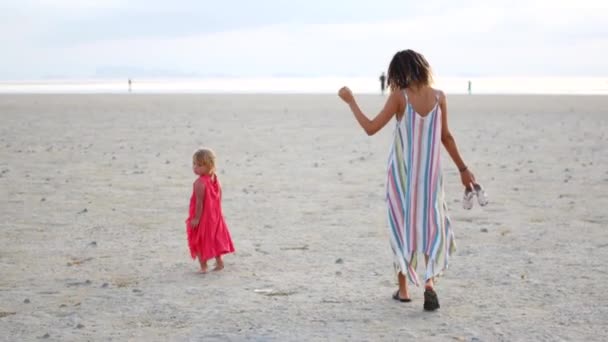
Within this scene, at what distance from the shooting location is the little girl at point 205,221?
7203mm

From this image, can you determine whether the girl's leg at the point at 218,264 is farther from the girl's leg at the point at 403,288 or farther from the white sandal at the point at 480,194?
the white sandal at the point at 480,194

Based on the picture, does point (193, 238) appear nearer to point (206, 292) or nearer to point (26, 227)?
point (206, 292)

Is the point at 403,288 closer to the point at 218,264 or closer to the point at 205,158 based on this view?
the point at 218,264

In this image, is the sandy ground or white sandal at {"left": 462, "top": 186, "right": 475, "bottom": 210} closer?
the sandy ground

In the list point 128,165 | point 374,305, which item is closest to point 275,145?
point 128,165

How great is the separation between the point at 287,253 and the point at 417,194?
2208mm

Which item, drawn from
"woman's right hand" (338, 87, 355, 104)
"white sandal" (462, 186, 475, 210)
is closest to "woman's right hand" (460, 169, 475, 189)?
"white sandal" (462, 186, 475, 210)

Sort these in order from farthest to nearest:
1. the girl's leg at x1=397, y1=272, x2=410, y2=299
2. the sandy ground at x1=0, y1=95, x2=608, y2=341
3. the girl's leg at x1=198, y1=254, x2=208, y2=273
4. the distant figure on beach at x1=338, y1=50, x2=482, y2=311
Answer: the girl's leg at x1=198, y1=254, x2=208, y2=273 < the girl's leg at x1=397, y1=272, x2=410, y2=299 < the distant figure on beach at x1=338, y1=50, x2=482, y2=311 < the sandy ground at x1=0, y1=95, x2=608, y2=341

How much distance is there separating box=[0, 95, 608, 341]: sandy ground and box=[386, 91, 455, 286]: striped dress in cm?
42

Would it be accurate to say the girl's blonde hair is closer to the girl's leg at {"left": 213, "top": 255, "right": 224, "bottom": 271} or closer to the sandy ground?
the girl's leg at {"left": 213, "top": 255, "right": 224, "bottom": 271}

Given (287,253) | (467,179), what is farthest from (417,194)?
(287,253)

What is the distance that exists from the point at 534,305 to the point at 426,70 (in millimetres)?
1897

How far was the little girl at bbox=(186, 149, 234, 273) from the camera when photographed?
7203mm

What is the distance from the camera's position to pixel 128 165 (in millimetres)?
14828
